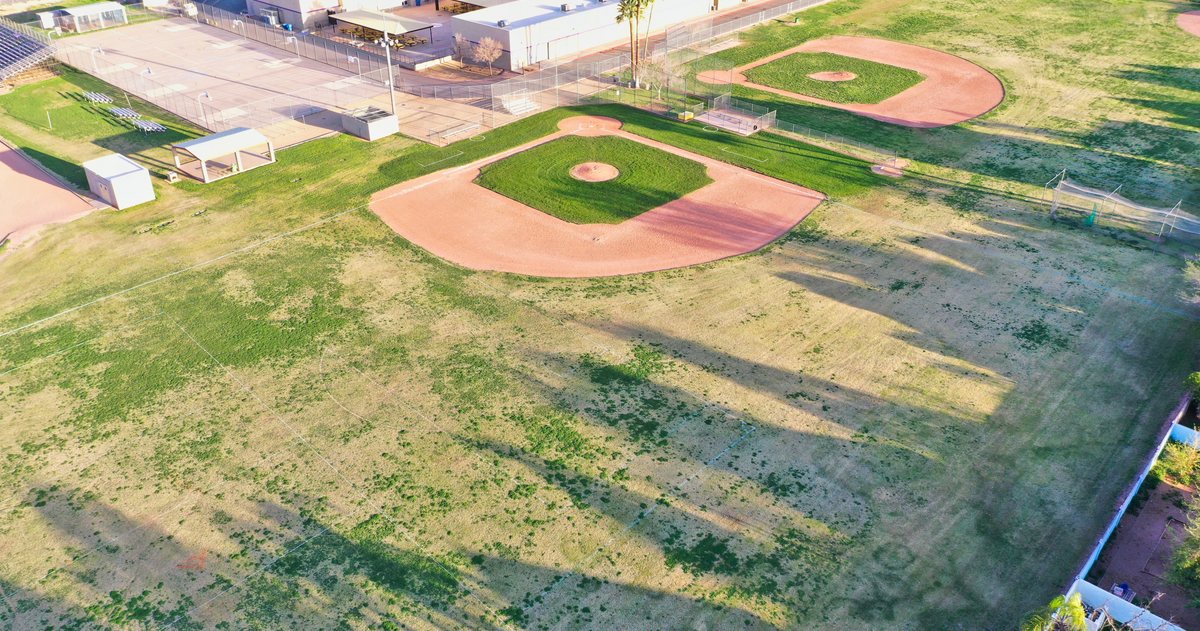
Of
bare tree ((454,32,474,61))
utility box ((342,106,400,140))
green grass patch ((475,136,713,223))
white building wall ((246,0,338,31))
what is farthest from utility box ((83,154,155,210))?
white building wall ((246,0,338,31))

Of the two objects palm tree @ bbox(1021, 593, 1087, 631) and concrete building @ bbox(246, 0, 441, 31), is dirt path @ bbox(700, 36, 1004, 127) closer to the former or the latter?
concrete building @ bbox(246, 0, 441, 31)

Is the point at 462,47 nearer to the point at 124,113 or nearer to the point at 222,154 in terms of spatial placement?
the point at 222,154

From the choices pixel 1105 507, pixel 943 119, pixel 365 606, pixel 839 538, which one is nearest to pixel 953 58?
pixel 943 119

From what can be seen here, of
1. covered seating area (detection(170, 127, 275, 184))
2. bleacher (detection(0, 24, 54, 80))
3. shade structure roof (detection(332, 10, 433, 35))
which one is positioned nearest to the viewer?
covered seating area (detection(170, 127, 275, 184))

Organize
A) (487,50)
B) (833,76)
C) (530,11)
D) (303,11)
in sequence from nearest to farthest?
(487,50) → (833,76) → (530,11) → (303,11)

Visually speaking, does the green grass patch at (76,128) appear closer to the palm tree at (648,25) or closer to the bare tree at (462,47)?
the bare tree at (462,47)

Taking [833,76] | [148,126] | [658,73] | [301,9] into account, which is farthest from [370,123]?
[833,76]

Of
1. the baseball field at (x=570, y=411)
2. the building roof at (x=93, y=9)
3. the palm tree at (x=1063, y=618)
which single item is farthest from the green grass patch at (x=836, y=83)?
the building roof at (x=93, y=9)
